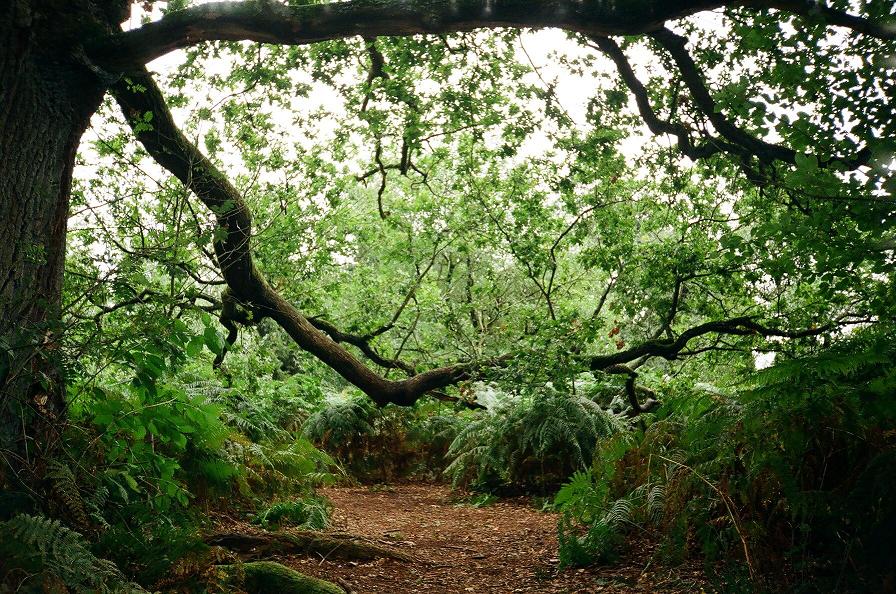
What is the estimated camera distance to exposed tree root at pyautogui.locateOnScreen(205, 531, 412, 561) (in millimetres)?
5098

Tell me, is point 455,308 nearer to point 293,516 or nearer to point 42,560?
point 293,516

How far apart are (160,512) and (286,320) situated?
149 inches

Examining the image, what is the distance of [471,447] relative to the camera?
10789 millimetres

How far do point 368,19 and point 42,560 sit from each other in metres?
3.74

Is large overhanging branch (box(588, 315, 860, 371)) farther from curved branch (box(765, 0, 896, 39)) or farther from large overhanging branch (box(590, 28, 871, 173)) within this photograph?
curved branch (box(765, 0, 896, 39))

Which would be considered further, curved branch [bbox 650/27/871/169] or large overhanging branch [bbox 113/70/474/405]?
large overhanging branch [bbox 113/70/474/405]

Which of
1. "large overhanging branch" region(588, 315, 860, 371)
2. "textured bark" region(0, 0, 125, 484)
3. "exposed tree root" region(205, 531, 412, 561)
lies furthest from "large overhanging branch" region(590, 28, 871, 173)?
"exposed tree root" region(205, 531, 412, 561)

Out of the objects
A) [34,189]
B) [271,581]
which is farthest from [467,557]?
[34,189]

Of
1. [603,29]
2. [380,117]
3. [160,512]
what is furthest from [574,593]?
[380,117]

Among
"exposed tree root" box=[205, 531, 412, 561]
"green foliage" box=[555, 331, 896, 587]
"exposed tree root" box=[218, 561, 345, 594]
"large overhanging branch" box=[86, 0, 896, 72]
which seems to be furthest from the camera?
"exposed tree root" box=[205, 531, 412, 561]

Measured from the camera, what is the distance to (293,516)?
21.8 feet

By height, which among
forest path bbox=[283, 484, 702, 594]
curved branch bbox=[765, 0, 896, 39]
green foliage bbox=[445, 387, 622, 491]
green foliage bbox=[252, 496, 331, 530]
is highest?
curved branch bbox=[765, 0, 896, 39]

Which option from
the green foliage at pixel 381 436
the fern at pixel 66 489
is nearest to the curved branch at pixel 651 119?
the fern at pixel 66 489

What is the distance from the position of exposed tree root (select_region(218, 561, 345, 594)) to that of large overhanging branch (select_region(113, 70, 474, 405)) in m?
2.62
